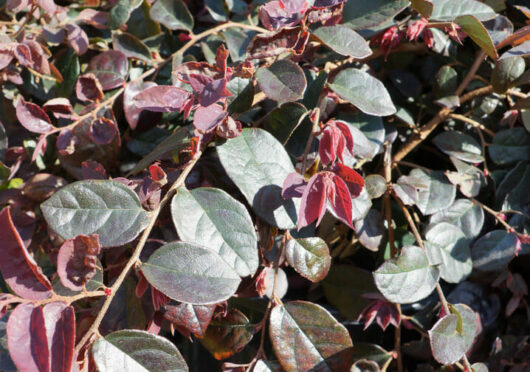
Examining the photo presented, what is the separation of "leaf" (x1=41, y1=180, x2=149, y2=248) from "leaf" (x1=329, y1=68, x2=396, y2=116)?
1.02 feet

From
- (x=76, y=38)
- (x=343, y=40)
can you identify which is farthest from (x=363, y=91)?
(x=76, y=38)

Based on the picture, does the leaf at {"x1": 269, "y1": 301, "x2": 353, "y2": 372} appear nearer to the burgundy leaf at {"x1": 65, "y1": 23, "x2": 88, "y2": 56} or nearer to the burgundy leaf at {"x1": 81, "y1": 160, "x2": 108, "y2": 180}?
the burgundy leaf at {"x1": 81, "y1": 160, "x2": 108, "y2": 180}

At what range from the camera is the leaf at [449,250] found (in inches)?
30.6

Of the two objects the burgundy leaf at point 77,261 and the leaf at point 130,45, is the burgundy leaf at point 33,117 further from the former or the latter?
the burgundy leaf at point 77,261

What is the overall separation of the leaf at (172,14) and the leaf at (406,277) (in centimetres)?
53

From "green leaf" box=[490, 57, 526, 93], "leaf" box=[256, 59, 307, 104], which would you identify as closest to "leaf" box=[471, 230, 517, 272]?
"green leaf" box=[490, 57, 526, 93]

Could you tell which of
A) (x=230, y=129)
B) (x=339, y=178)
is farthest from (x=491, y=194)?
(x=230, y=129)

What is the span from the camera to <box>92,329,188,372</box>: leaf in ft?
1.59

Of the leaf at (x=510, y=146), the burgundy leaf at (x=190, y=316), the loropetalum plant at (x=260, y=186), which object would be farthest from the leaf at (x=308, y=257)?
the leaf at (x=510, y=146)

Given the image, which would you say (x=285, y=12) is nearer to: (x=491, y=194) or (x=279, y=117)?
(x=279, y=117)

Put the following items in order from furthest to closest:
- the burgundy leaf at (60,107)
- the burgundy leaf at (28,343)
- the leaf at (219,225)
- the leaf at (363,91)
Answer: the burgundy leaf at (60,107)
the leaf at (363,91)
the leaf at (219,225)
the burgundy leaf at (28,343)

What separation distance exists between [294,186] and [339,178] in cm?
6

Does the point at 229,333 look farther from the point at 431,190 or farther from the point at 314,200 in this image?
the point at 431,190

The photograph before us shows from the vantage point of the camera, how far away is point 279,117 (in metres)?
0.67
